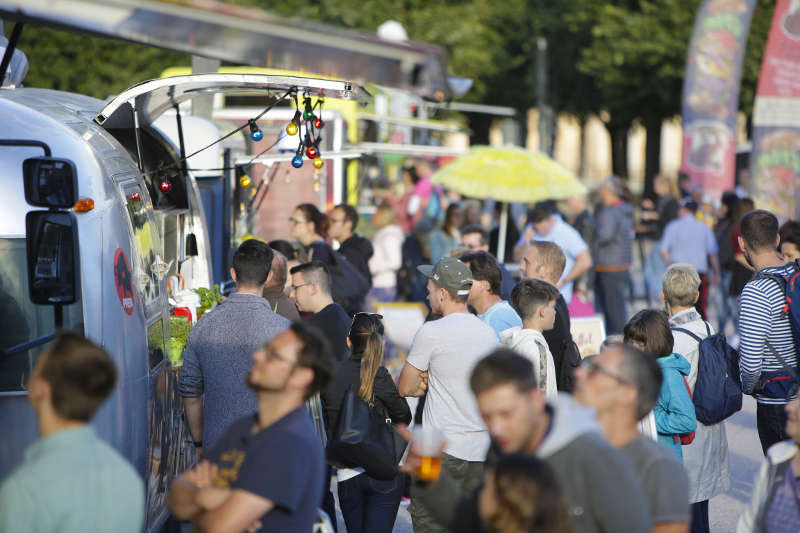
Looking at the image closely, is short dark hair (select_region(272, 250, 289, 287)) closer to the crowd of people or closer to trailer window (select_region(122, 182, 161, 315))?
the crowd of people

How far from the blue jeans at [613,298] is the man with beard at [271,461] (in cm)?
1020

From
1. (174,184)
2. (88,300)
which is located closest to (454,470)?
(88,300)

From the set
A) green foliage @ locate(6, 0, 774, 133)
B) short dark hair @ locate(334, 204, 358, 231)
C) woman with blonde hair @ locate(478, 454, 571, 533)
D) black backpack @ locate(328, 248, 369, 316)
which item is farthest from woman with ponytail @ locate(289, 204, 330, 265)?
green foliage @ locate(6, 0, 774, 133)

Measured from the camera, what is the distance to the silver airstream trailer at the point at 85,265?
491cm

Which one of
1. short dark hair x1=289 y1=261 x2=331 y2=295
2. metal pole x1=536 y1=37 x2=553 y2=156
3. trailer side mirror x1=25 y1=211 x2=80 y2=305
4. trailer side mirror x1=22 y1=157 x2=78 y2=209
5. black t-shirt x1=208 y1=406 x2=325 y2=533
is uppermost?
metal pole x1=536 y1=37 x2=553 y2=156

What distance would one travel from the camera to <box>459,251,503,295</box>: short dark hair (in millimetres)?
6672

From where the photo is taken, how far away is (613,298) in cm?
1384

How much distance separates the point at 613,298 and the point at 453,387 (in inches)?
341

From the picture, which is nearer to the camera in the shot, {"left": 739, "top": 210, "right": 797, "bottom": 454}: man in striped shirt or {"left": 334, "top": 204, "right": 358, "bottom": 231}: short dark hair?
{"left": 739, "top": 210, "right": 797, "bottom": 454}: man in striped shirt

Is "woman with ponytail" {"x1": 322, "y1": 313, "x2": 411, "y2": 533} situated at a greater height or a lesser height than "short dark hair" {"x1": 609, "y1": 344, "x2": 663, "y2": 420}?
lesser

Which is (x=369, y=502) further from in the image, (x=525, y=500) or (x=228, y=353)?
(x=525, y=500)

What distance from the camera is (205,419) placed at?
570 centimetres

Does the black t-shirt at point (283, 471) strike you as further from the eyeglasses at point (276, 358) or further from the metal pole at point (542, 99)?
the metal pole at point (542, 99)

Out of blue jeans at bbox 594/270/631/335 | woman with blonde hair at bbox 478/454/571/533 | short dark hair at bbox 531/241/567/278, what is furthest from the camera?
blue jeans at bbox 594/270/631/335
